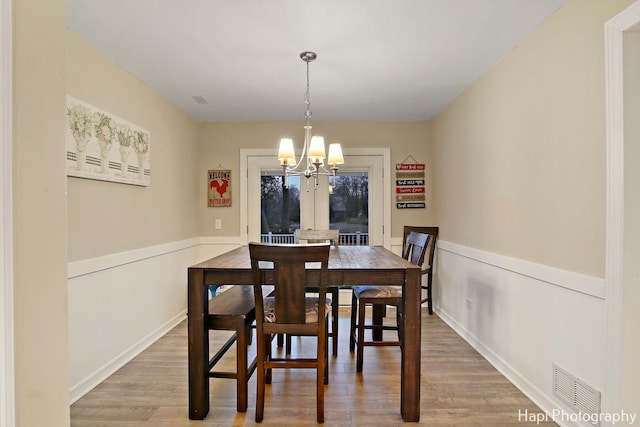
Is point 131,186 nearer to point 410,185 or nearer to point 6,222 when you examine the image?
point 6,222

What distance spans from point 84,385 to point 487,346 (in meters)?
2.88

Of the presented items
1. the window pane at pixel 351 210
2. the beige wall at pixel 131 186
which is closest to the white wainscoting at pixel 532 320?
the window pane at pixel 351 210

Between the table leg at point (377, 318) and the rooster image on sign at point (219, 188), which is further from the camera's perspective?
the rooster image on sign at point (219, 188)

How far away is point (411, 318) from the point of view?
190cm

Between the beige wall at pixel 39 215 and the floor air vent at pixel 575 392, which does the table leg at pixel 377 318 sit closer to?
the floor air vent at pixel 575 392

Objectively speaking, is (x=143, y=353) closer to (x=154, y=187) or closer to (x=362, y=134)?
(x=154, y=187)

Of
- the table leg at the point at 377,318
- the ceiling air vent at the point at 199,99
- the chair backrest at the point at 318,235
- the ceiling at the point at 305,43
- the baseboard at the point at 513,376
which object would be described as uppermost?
the ceiling at the point at 305,43

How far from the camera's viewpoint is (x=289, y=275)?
1.83 m

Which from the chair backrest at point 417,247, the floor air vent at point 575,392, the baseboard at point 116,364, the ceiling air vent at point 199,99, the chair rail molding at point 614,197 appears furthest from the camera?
the ceiling air vent at point 199,99

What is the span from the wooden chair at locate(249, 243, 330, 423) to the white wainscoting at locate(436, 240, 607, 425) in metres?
1.29

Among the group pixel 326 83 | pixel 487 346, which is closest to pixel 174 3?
pixel 326 83

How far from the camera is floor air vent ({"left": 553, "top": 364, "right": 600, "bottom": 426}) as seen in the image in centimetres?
167

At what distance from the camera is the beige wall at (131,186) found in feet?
7.32

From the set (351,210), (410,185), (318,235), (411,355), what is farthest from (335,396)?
(410,185)
